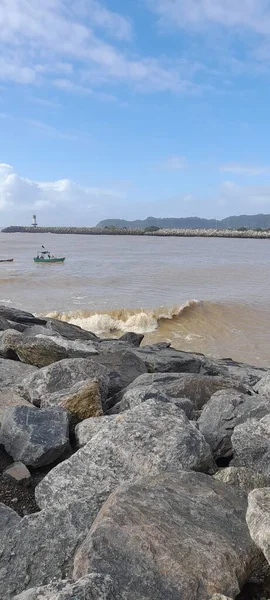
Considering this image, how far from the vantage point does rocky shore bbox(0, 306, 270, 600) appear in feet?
8.14

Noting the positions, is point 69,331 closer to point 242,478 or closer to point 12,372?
point 12,372

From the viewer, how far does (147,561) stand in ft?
8.21

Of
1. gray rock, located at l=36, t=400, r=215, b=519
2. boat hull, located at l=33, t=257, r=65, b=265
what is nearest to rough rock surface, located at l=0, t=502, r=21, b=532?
gray rock, located at l=36, t=400, r=215, b=519

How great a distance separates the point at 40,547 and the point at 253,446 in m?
1.77

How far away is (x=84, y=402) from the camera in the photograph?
4.87m

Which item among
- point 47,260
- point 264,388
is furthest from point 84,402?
point 47,260

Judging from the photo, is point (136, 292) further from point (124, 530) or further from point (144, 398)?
point (124, 530)

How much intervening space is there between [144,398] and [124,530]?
2.23 meters

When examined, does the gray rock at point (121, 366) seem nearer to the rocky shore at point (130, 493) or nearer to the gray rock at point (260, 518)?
the rocky shore at point (130, 493)

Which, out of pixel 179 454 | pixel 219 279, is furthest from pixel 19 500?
pixel 219 279

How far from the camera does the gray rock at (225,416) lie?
13.9 feet

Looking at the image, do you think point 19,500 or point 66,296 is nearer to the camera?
point 19,500

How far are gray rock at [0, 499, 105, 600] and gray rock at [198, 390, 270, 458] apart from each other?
1546mm

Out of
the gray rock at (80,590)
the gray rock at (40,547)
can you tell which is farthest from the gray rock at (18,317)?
the gray rock at (80,590)
